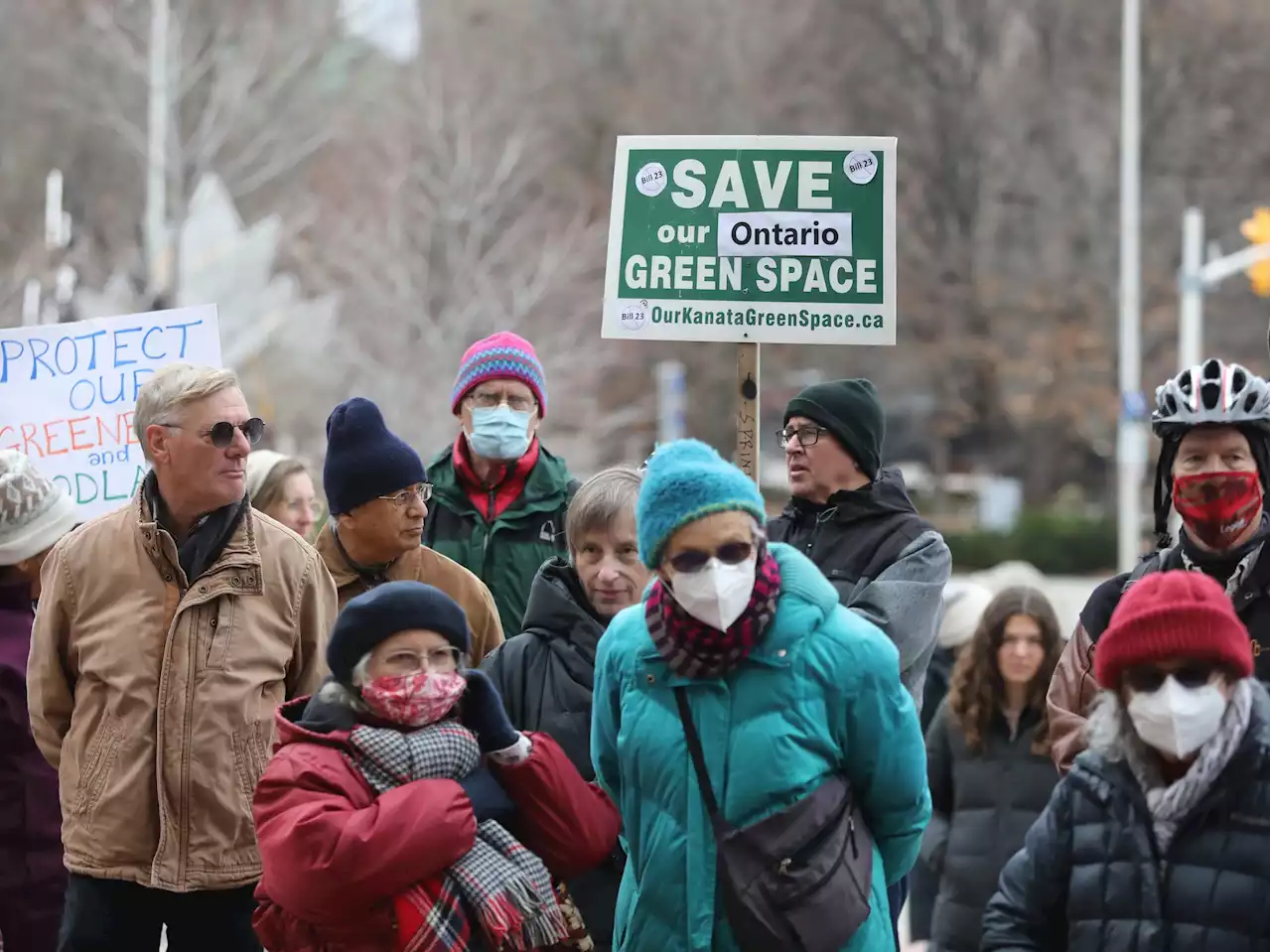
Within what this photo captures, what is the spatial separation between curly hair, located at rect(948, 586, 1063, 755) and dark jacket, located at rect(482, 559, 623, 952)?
2.67 m

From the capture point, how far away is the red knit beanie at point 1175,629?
3904 millimetres

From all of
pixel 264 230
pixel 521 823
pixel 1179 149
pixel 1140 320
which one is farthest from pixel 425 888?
pixel 1179 149

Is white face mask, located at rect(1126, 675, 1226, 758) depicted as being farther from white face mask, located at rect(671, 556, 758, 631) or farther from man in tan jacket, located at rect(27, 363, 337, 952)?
man in tan jacket, located at rect(27, 363, 337, 952)

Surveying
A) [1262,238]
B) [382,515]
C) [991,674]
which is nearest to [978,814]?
[991,674]

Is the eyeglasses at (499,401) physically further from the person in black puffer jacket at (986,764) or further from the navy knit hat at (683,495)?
the navy knit hat at (683,495)

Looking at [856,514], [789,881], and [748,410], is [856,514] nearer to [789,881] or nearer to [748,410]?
[748,410]

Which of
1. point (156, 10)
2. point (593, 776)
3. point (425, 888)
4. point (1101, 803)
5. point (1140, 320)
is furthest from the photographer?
point (1140, 320)

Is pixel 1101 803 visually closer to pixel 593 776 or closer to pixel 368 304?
pixel 593 776

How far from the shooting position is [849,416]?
5.61 metres

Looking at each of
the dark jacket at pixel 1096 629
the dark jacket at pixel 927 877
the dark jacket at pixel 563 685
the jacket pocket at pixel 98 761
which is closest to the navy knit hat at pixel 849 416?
the dark jacket at pixel 1096 629

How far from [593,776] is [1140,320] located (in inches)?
1604

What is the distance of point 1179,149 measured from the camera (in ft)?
151

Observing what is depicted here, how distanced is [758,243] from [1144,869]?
8.75 ft

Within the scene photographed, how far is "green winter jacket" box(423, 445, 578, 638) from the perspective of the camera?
6426 millimetres
